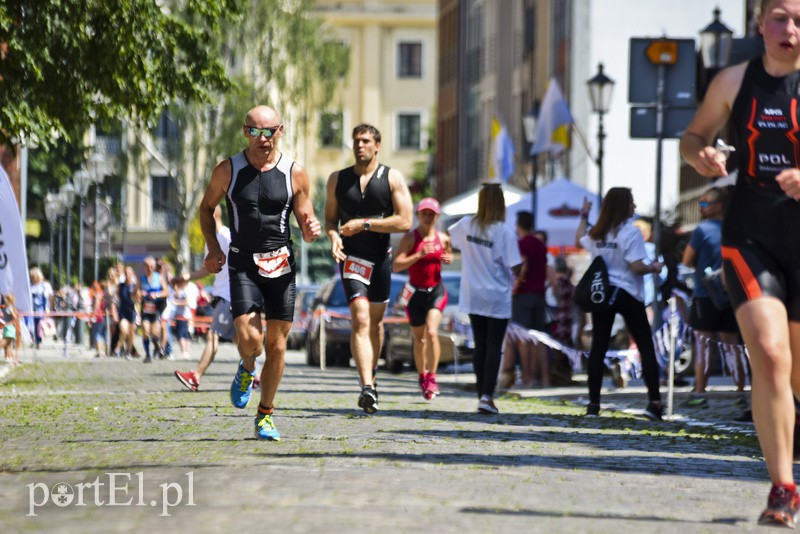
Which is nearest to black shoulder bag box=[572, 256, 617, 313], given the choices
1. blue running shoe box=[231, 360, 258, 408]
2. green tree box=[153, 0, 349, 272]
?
blue running shoe box=[231, 360, 258, 408]

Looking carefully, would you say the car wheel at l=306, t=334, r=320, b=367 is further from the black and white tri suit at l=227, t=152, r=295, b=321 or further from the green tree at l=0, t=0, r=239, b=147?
the black and white tri suit at l=227, t=152, r=295, b=321

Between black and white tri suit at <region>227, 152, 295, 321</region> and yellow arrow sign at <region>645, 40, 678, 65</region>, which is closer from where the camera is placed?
black and white tri suit at <region>227, 152, 295, 321</region>

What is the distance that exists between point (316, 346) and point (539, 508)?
70.8 feet

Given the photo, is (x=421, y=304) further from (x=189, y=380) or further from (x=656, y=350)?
(x=656, y=350)

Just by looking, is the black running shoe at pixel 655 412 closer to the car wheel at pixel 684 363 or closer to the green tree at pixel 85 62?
the car wheel at pixel 684 363

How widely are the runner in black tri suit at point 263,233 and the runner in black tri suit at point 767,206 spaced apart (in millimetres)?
3305

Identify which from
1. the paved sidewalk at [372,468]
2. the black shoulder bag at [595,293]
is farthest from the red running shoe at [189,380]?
the black shoulder bag at [595,293]

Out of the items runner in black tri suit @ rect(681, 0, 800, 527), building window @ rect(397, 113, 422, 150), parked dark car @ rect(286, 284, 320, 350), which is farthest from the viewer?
building window @ rect(397, 113, 422, 150)

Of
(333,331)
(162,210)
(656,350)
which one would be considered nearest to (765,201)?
(656,350)

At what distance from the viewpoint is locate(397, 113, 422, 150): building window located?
93.7 meters

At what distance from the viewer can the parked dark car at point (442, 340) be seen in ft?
82.7

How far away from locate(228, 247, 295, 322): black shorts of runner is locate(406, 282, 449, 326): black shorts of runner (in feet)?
17.6

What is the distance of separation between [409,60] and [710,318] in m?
78.9

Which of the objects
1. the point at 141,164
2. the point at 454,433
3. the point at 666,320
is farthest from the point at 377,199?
the point at 141,164
